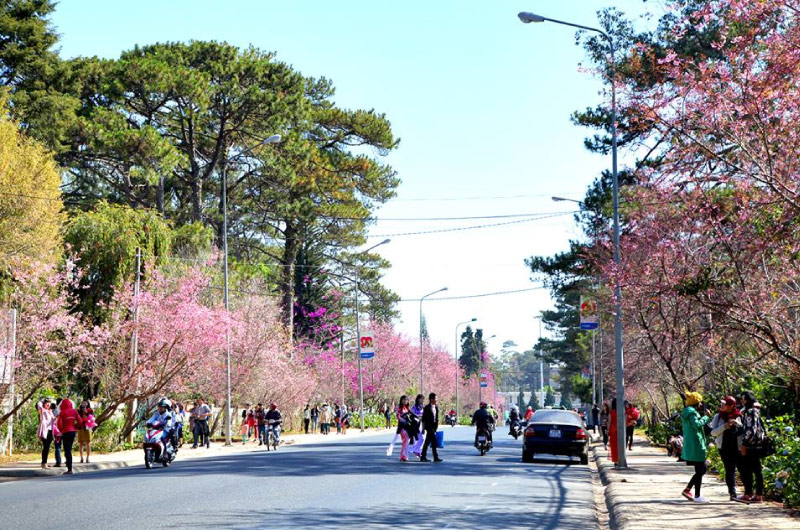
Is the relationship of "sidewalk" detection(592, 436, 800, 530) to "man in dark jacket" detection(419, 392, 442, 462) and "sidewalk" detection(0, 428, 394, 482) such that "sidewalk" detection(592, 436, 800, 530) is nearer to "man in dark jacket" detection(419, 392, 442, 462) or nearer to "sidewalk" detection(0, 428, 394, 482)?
"man in dark jacket" detection(419, 392, 442, 462)

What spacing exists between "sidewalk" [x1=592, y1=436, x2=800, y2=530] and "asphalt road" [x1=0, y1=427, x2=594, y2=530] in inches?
25.4

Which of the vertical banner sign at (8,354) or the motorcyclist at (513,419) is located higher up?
the vertical banner sign at (8,354)

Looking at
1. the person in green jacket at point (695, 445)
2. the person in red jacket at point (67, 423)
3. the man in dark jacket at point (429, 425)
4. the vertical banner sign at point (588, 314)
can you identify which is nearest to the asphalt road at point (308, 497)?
the man in dark jacket at point (429, 425)

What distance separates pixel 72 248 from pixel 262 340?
503 inches

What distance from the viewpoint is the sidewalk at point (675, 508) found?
13.8m

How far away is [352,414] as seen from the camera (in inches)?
3115

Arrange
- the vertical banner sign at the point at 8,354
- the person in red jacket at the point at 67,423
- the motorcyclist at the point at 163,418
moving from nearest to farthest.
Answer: the person in red jacket at the point at 67,423 → the motorcyclist at the point at 163,418 → the vertical banner sign at the point at 8,354

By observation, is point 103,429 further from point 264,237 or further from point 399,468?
point 264,237

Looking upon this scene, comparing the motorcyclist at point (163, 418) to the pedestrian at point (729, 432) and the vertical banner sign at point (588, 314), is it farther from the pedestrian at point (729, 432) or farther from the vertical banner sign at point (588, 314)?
the pedestrian at point (729, 432)

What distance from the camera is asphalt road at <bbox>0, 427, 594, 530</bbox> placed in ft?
47.8

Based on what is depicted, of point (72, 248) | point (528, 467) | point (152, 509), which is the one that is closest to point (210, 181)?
point (72, 248)

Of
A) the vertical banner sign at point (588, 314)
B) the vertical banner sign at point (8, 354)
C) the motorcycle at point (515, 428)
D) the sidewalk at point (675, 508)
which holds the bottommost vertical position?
the sidewalk at point (675, 508)

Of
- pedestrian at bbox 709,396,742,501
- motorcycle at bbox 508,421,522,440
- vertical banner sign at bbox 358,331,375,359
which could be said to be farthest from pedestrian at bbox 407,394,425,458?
vertical banner sign at bbox 358,331,375,359

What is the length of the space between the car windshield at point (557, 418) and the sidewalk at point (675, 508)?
6288mm
